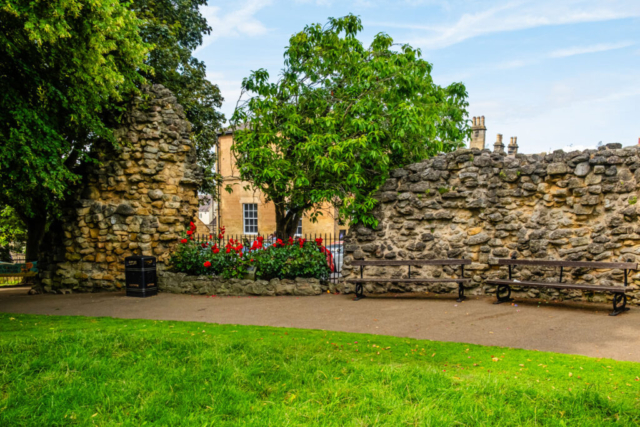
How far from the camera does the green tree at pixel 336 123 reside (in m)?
10.4

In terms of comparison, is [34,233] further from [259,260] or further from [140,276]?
[259,260]

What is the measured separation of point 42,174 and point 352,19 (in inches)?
313

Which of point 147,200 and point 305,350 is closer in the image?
point 305,350

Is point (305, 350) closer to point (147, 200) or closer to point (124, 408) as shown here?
point (124, 408)

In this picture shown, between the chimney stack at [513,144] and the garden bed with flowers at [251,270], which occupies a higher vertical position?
the chimney stack at [513,144]

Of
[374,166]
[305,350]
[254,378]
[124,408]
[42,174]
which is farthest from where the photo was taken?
[374,166]

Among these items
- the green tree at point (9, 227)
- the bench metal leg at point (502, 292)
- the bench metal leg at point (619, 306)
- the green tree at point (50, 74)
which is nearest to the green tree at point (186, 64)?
the green tree at point (50, 74)

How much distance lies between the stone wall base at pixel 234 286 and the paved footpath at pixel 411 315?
1.21 ft

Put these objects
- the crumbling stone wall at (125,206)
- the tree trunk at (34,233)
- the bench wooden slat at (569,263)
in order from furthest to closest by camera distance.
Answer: the tree trunk at (34,233) → the crumbling stone wall at (125,206) → the bench wooden slat at (569,263)

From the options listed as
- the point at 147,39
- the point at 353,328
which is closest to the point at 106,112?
the point at 147,39

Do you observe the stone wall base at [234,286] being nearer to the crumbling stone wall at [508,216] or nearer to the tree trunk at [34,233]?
the crumbling stone wall at [508,216]

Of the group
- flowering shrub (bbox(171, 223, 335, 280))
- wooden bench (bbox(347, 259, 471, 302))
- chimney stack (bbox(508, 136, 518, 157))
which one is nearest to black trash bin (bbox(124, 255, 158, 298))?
flowering shrub (bbox(171, 223, 335, 280))

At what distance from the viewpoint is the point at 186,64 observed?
52.5 ft

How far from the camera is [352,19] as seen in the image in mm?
11500
